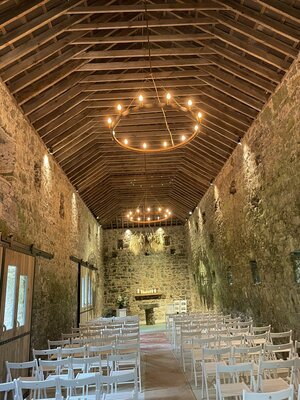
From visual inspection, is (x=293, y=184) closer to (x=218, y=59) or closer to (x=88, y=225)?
(x=218, y=59)

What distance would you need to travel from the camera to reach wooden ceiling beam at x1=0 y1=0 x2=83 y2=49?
5012 millimetres

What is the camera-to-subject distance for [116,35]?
20.4ft

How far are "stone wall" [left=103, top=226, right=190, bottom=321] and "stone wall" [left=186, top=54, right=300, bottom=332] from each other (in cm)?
693

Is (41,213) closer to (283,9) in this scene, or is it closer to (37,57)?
(37,57)

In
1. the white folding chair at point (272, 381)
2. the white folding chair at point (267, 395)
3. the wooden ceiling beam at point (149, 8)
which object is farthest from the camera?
the wooden ceiling beam at point (149, 8)

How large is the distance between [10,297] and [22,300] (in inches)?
22.0

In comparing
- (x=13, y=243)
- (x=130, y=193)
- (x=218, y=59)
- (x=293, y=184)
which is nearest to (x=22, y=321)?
(x=13, y=243)

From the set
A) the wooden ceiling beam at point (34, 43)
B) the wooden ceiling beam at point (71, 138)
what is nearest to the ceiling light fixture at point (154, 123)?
the wooden ceiling beam at point (71, 138)

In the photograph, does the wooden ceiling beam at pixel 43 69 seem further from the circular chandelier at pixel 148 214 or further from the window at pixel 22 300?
the circular chandelier at pixel 148 214

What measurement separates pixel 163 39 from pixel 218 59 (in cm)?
139

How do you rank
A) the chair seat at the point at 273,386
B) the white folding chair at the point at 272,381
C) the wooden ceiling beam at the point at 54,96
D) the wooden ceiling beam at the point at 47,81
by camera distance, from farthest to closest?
the wooden ceiling beam at the point at 54,96, the wooden ceiling beam at the point at 47,81, the chair seat at the point at 273,386, the white folding chair at the point at 272,381

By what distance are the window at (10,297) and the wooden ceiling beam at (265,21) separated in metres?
5.70

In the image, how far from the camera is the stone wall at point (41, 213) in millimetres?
5645

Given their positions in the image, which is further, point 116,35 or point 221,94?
point 221,94
